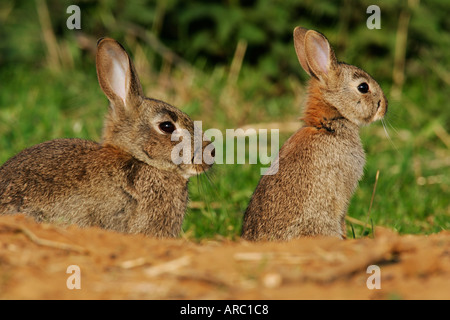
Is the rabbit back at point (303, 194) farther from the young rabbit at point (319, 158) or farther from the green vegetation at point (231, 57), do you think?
the green vegetation at point (231, 57)

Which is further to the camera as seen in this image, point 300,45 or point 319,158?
point 300,45

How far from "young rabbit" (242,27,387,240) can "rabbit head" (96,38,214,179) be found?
0.59 metres

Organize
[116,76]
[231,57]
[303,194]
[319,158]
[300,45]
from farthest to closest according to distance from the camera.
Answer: [231,57]
[300,45]
[116,76]
[319,158]
[303,194]

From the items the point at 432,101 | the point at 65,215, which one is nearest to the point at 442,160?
the point at 432,101

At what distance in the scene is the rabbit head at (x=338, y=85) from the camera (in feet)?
18.7

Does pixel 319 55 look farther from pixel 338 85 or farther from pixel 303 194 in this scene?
pixel 303 194

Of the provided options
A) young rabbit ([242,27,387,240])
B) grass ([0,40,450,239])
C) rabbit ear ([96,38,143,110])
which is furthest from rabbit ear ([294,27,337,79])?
rabbit ear ([96,38,143,110])

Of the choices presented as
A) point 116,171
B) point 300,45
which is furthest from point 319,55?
point 116,171

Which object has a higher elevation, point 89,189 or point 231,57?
point 231,57

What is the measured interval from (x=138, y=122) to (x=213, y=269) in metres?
2.05

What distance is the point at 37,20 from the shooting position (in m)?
9.73

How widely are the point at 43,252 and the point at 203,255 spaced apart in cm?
84

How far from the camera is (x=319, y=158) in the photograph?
5.23 meters

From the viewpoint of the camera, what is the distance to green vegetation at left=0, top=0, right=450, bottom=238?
28.4 ft
